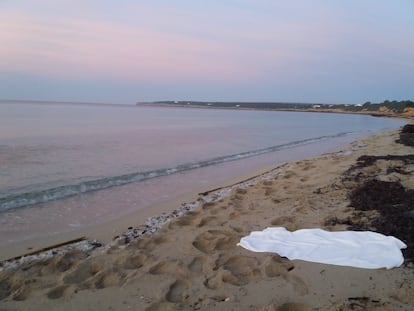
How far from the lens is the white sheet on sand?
439 centimetres

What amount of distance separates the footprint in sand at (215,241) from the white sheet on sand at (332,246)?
0.18m

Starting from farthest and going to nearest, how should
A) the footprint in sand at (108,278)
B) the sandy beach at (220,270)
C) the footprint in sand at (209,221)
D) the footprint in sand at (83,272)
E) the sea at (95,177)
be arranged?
the sea at (95,177) < the footprint in sand at (209,221) < the footprint in sand at (83,272) < the footprint in sand at (108,278) < the sandy beach at (220,270)

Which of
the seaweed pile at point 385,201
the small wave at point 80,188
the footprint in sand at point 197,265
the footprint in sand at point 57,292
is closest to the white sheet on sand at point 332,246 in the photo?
the seaweed pile at point 385,201

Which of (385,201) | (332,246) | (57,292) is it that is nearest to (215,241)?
(332,246)

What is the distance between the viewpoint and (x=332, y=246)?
193 inches

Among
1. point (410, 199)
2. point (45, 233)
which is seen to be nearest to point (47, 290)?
point (45, 233)

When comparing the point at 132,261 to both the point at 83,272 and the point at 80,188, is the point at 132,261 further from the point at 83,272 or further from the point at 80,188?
the point at 80,188

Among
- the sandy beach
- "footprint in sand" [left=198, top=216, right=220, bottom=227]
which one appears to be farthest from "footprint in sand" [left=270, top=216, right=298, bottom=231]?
"footprint in sand" [left=198, top=216, right=220, bottom=227]

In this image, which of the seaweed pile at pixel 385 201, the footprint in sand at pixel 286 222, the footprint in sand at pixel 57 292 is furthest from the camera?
A: the footprint in sand at pixel 286 222

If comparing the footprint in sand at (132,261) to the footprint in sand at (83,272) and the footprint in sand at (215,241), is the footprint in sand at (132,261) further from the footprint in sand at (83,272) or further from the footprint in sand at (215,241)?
the footprint in sand at (215,241)

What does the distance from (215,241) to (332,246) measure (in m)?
1.57

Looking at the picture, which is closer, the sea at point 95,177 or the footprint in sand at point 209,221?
the footprint in sand at point 209,221

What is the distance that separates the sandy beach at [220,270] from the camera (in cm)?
365

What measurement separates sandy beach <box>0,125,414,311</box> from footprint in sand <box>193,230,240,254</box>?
0.05ft
